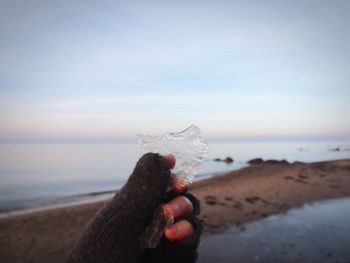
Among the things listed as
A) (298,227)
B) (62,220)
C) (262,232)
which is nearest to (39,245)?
(62,220)

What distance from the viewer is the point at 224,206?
12289 mm

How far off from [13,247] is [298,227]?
9.25 m

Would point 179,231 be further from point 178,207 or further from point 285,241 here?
point 285,241

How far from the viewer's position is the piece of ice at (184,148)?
149 cm

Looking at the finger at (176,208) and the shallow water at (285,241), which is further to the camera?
the shallow water at (285,241)

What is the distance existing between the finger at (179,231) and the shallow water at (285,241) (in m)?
7.09

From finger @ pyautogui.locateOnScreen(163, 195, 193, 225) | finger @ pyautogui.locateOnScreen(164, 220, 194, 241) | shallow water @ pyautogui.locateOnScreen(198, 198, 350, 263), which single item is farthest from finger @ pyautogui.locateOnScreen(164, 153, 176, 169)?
shallow water @ pyautogui.locateOnScreen(198, 198, 350, 263)

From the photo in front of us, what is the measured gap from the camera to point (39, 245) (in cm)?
853

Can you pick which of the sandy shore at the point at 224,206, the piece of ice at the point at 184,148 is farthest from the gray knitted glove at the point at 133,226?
the sandy shore at the point at 224,206

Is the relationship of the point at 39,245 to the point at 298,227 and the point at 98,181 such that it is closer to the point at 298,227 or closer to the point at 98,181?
the point at 298,227

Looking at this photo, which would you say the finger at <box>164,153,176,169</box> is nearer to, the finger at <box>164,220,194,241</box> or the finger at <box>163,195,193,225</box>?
the finger at <box>163,195,193,225</box>

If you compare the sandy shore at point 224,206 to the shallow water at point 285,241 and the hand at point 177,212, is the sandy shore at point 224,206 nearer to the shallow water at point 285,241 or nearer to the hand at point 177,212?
the shallow water at point 285,241

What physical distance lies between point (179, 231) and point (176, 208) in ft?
0.34

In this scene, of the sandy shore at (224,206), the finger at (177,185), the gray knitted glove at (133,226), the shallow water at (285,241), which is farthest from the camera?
the sandy shore at (224,206)
